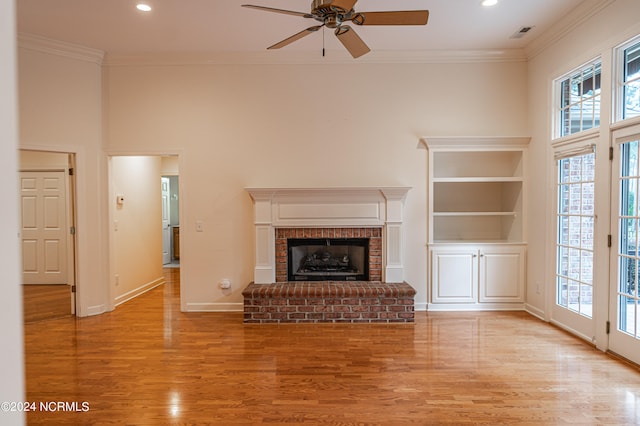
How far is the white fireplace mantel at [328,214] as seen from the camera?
4473 mm

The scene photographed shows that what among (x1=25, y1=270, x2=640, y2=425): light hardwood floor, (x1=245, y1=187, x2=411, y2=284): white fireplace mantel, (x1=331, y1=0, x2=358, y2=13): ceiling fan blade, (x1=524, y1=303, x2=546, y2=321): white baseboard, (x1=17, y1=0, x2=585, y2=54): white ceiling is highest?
(x1=17, y1=0, x2=585, y2=54): white ceiling

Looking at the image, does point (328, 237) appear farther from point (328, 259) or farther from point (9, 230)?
point (9, 230)

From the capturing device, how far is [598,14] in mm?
3367

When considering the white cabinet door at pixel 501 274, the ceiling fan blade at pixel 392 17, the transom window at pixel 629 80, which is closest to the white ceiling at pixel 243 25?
the transom window at pixel 629 80

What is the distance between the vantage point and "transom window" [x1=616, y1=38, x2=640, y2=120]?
303 centimetres

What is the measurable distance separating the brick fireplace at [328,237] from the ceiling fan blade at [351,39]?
5.61 feet

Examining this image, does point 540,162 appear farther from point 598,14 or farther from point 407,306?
point 407,306

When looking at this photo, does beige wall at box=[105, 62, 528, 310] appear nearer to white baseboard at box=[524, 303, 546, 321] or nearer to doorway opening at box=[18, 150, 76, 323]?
white baseboard at box=[524, 303, 546, 321]

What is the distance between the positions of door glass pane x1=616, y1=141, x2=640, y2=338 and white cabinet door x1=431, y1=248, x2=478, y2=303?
156cm

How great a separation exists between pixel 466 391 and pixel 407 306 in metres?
1.58

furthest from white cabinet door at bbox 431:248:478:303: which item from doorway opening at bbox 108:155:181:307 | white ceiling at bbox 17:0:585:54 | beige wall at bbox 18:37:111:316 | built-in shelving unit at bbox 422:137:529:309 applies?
beige wall at bbox 18:37:111:316

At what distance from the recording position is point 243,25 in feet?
12.7

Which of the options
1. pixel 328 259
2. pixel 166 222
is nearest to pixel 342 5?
pixel 328 259

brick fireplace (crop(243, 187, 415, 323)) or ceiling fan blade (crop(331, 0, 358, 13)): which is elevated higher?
ceiling fan blade (crop(331, 0, 358, 13))
